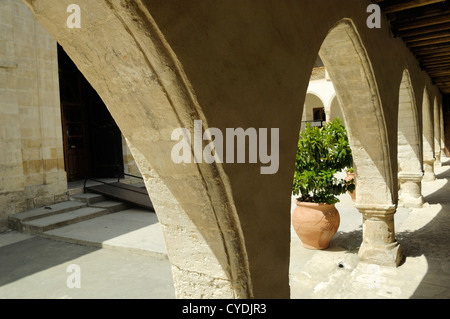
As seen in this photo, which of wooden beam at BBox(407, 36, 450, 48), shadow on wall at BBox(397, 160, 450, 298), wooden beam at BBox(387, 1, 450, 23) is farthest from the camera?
wooden beam at BBox(407, 36, 450, 48)

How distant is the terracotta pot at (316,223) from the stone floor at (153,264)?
168mm

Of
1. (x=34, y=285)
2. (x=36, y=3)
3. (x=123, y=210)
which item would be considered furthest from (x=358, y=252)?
(x=123, y=210)

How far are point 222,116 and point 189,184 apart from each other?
319 millimetres

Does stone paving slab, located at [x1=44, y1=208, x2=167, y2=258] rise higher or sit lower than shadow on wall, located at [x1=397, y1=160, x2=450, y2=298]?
higher

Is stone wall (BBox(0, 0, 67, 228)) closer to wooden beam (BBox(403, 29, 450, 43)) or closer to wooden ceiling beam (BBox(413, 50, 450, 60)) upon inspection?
wooden beam (BBox(403, 29, 450, 43))

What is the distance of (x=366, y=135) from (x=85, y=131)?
312 inches

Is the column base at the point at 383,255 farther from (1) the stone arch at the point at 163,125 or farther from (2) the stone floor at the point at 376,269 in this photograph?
(1) the stone arch at the point at 163,125

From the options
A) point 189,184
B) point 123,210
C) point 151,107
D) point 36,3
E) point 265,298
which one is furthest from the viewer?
point 123,210

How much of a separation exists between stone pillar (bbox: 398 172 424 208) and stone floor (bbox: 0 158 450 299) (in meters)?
0.60

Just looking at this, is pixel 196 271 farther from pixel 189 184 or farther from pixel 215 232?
pixel 189 184

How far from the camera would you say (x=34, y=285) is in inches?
155

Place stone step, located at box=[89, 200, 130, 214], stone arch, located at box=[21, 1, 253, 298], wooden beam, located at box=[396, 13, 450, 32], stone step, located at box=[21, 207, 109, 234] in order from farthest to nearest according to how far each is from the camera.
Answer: stone step, located at box=[89, 200, 130, 214] → stone step, located at box=[21, 207, 109, 234] → wooden beam, located at box=[396, 13, 450, 32] → stone arch, located at box=[21, 1, 253, 298]

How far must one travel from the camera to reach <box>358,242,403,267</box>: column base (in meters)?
4.17

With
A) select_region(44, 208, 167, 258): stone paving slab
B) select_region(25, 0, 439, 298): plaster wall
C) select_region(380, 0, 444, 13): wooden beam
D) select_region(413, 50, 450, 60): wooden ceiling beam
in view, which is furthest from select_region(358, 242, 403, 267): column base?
select_region(413, 50, 450, 60): wooden ceiling beam
